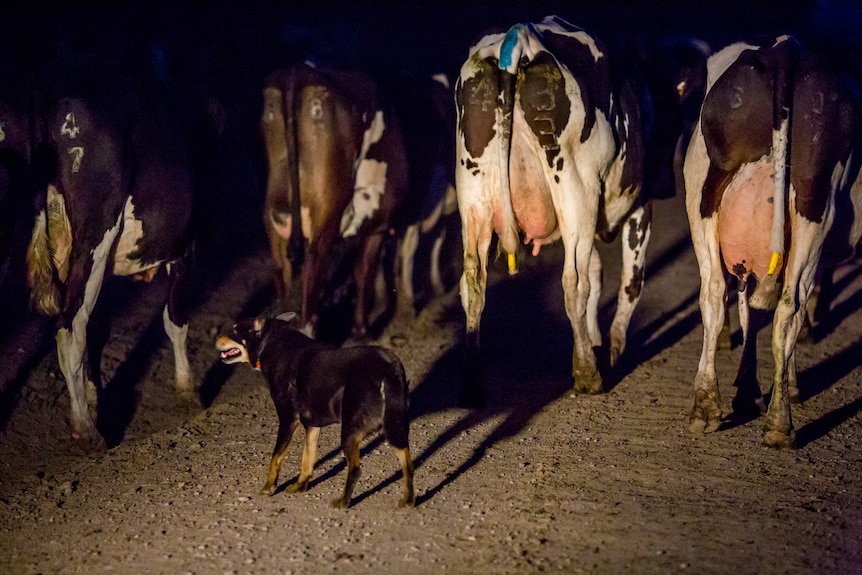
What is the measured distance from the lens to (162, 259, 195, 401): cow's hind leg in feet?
26.0

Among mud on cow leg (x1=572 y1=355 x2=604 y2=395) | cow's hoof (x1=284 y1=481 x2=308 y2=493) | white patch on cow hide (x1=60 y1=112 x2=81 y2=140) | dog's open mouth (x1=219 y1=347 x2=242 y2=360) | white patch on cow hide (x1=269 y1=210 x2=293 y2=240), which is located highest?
white patch on cow hide (x1=60 y1=112 x2=81 y2=140)

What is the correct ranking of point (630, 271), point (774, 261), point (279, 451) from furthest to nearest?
point (630, 271)
point (774, 261)
point (279, 451)

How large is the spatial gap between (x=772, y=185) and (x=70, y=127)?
4387mm

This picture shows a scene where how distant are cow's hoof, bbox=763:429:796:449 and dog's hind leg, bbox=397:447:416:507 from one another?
91.5 inches

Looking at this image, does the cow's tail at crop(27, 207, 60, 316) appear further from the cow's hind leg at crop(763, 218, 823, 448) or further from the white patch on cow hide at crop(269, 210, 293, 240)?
the cow's hind leg at crop(763, 218, 823, 448)

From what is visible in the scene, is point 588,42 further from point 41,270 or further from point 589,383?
point 41,270

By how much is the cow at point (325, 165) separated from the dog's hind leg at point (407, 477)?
9.13 feet

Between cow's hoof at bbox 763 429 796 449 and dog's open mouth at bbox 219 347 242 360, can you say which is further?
cow's hoof at bbox 763 429 796 449

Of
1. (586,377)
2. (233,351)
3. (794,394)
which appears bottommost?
(794,394)

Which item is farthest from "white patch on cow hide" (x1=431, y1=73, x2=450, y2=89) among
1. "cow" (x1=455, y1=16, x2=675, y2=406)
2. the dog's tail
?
the dog's tail

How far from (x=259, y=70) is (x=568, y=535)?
21.2 feet

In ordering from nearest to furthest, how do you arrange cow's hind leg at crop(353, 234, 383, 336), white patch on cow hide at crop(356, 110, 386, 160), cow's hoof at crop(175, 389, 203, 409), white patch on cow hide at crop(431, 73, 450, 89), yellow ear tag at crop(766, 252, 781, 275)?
yellow ear tag at crop(766, 252, 781, 275)
cow's hoof at crop(175, 389, 203, 409)
white patch on cow hide at crop(356, 110, 386, 160)
cow's hind leg at crop(353, 234, 383, 336)
white patch on cow hide at crop(431, 73, 450, 89)

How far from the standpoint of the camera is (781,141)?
20.3 ft

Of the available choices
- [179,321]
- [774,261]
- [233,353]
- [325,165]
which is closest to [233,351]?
[233,353]
